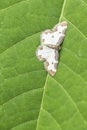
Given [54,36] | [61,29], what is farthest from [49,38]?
[61,29]

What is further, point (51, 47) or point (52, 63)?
point (51, 47)

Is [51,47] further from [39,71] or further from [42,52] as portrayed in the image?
[39,71]

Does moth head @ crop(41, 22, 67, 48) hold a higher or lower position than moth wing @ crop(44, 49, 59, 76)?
higher

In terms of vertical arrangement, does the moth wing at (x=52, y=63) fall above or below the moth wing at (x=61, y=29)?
below

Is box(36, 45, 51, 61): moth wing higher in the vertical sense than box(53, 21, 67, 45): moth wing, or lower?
lower

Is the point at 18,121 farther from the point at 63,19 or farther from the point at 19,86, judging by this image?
the point at 63,19

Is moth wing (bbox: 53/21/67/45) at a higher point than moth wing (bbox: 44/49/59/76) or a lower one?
higher
